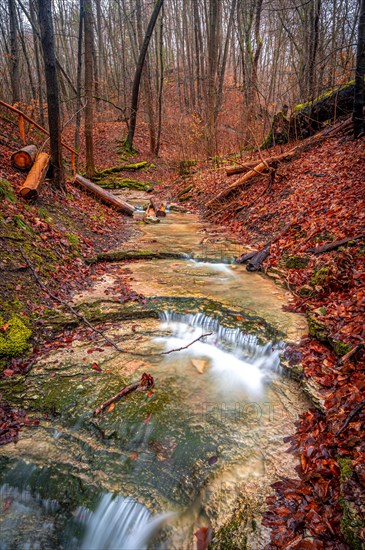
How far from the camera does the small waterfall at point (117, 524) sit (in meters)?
2.40

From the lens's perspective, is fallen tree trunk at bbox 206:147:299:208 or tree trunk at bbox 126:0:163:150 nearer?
fallen tree trunk at bbox 206:147:299:208

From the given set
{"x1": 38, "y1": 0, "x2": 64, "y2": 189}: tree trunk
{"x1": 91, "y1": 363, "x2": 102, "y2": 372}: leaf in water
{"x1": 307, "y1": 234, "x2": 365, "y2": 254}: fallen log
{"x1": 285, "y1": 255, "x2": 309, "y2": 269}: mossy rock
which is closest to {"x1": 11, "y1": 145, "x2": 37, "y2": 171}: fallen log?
{"x1": 38, "y1": 0, "x2": 64, "y2": 189}: tree trunk

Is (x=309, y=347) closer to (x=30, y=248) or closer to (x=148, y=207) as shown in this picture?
(x=30, y=248)

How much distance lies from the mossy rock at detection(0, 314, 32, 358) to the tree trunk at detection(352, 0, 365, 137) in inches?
338

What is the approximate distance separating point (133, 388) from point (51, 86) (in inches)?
265

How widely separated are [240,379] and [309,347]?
88 cm

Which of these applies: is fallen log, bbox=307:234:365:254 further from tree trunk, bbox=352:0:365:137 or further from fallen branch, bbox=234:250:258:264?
tree trunk, bbox=352:0:365:137

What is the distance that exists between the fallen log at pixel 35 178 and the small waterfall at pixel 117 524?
5.61 m

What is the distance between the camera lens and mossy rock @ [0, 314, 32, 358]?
3.57m

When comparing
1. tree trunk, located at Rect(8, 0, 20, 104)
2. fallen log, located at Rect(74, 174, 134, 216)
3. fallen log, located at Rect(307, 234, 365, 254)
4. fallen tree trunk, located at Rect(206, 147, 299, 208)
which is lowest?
fallen log, located at Rect(307, 234, 365, 254)

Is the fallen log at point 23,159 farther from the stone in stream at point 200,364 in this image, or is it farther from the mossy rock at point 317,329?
the mossy rock at point 317,329

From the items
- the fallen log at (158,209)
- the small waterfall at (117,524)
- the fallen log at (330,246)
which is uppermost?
the fallen log at (158,209)

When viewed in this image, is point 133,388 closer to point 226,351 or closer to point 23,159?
point 226,351

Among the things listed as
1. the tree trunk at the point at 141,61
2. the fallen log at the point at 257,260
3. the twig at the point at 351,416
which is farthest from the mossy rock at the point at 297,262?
the tree trunk at the point at 141,61
